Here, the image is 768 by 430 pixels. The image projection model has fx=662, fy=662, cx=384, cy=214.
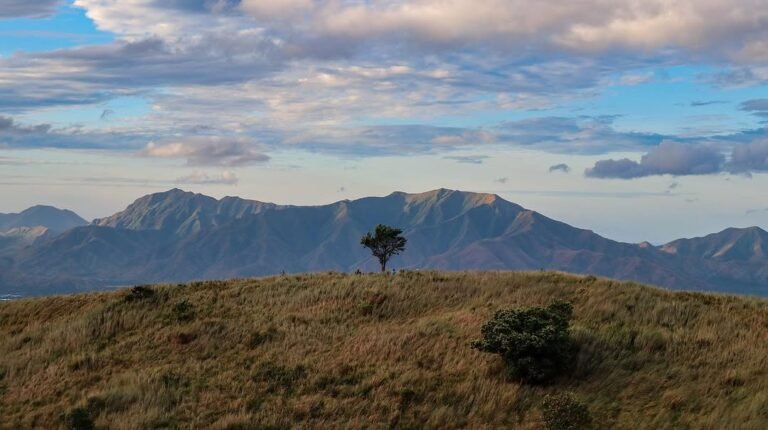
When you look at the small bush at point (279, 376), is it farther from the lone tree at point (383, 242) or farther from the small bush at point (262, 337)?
the lone tree at point (383, 242)

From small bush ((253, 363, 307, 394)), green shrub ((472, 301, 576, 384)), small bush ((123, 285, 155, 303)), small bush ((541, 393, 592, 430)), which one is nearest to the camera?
small bush ((541, 393, 592, 430))

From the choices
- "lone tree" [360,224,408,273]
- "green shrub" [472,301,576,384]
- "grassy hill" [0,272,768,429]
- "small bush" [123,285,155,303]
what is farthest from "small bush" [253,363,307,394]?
"lone tree" [360,224,408,273]

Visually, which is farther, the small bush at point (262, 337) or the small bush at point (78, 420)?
the small bush at point (262, 337)

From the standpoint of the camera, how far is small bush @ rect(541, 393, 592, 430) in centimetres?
2300

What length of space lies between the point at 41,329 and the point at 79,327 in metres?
3.49

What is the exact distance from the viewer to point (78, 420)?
82.5ft

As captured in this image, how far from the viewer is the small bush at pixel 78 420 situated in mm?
25047

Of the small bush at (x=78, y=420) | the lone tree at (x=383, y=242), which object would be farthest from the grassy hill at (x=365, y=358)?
the lone tree at (x=383, y=242)

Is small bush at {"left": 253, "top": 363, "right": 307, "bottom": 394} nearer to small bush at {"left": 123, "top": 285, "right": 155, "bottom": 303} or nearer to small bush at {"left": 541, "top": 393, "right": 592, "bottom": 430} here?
small bush at {"left": 541, "top": 393, "right": 592, "bottom": 430}

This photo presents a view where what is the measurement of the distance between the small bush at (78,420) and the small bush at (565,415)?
55.9 feet

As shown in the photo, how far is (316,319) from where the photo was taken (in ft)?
125

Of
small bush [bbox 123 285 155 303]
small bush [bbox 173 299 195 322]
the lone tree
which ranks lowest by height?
small bush [bbox 173 299 195 322]

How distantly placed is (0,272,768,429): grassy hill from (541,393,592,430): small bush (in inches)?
61.1

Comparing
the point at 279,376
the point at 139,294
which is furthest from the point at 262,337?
the point at 139,294
